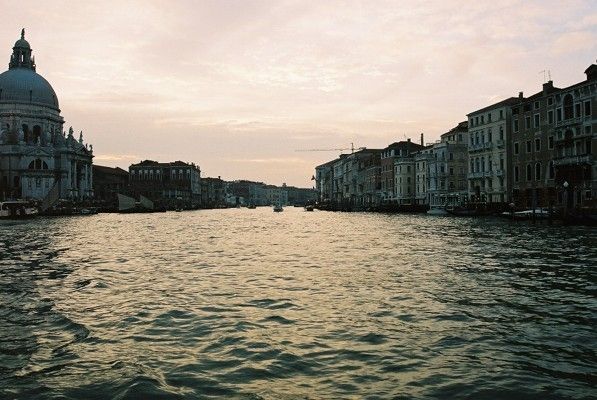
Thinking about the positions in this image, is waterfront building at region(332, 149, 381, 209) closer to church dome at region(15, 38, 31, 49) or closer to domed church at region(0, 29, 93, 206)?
domed church at region(0, 29, 93, 206)

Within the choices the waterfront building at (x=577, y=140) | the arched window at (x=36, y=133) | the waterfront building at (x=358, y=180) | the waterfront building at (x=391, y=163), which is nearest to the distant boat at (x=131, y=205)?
the arched window at (x=36, y=133)

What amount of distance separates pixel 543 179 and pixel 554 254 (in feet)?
135

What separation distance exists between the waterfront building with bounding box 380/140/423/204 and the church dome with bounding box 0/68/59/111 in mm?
83380

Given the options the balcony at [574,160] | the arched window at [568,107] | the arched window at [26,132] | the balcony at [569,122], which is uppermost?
the arched window at [26,132]

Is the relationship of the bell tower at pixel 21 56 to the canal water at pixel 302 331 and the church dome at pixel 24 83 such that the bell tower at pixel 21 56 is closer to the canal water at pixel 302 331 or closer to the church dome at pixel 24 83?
the church dome at pixel 24 83

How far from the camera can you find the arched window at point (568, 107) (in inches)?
2089

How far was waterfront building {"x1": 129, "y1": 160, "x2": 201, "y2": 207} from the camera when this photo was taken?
17075 centimetres

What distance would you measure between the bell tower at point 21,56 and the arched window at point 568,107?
414ft

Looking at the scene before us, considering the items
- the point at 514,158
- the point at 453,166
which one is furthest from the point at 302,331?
the point at 453,166

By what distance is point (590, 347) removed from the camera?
27.0 ft

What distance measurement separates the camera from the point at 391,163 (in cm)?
10875

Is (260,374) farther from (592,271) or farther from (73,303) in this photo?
(592,271)

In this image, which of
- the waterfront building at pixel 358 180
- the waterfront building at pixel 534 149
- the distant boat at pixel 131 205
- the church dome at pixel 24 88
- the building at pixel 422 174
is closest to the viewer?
the waterfront building at pixel 534 149

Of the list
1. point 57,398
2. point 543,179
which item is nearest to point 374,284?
point 57,398
